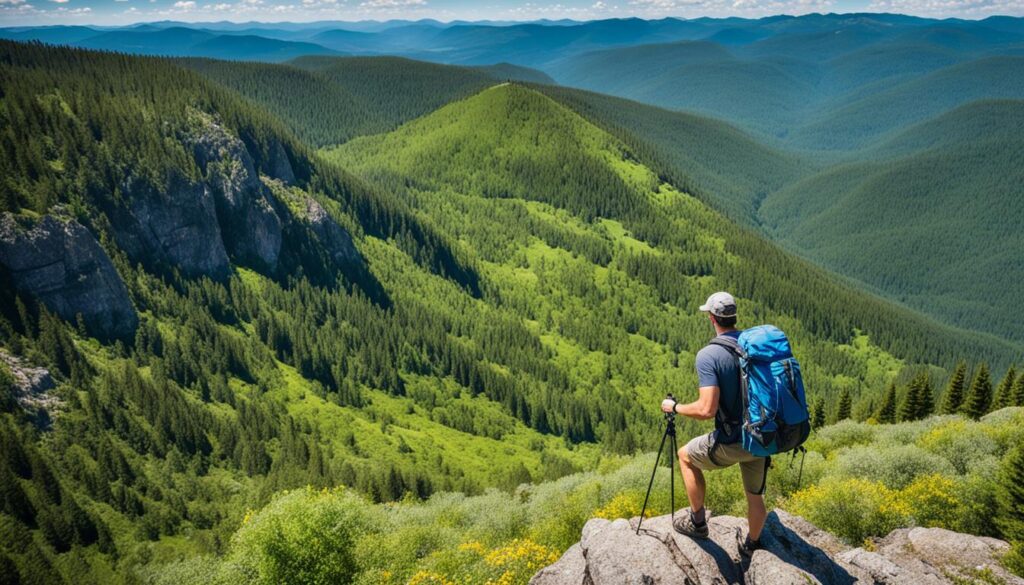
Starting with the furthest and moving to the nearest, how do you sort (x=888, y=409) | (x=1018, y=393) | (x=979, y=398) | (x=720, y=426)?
(x=888, y=409) → (x=979, y=398) → (x=1018, y=393) → (x=720, y=426)

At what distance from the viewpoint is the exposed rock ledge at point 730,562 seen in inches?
683

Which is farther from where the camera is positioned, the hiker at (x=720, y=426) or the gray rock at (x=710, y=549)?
the gray rock at (x=710, y=549)

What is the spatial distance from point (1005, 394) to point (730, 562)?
294ft

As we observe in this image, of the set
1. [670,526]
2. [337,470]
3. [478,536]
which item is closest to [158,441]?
[337,470]

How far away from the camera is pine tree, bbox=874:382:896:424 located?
3499 inches

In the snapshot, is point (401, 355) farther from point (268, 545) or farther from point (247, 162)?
point (268, 545)

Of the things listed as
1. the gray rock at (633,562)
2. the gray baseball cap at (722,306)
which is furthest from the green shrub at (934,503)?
the gray baseball cap at (722,306)

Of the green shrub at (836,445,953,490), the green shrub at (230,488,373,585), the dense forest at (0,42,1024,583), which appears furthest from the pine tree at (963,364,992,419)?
the green shrub at (230,488,373,585)

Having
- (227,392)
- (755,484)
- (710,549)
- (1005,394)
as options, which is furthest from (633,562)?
(227,392)

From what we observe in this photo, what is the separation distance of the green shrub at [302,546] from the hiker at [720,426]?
3133cm

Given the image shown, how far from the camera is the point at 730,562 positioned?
1772 centimetres

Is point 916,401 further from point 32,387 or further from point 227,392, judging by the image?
point 32,387

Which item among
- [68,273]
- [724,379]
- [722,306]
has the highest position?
[722,306]

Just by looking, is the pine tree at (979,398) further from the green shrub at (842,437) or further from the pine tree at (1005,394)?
the green shrub at (842,437)
